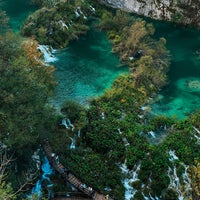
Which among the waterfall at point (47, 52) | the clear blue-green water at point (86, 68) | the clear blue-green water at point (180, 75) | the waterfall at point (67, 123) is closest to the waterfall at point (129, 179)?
the waterfall at point (67, 123)

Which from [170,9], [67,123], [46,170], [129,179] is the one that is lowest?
[129,179]

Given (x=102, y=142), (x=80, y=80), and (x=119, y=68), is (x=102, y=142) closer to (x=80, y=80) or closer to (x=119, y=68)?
(x=80, y=80)

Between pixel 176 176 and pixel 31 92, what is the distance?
1653 centimetres

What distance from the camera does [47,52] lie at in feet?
196

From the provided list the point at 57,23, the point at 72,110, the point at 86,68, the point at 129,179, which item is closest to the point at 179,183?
the point at 129,179

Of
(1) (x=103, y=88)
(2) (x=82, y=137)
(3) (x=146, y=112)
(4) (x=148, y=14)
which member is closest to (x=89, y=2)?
(4) (x=148, y=14)

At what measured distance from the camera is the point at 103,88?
52.1m

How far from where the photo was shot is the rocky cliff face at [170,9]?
6981 cm

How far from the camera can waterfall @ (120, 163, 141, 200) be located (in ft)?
122

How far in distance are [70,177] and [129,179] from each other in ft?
18.9

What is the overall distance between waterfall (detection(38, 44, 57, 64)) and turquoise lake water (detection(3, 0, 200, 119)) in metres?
0.96

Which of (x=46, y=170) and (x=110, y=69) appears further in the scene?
(x=110, y=69)

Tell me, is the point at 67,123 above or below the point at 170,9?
below

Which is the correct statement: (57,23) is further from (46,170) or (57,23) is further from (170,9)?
(46,170)
